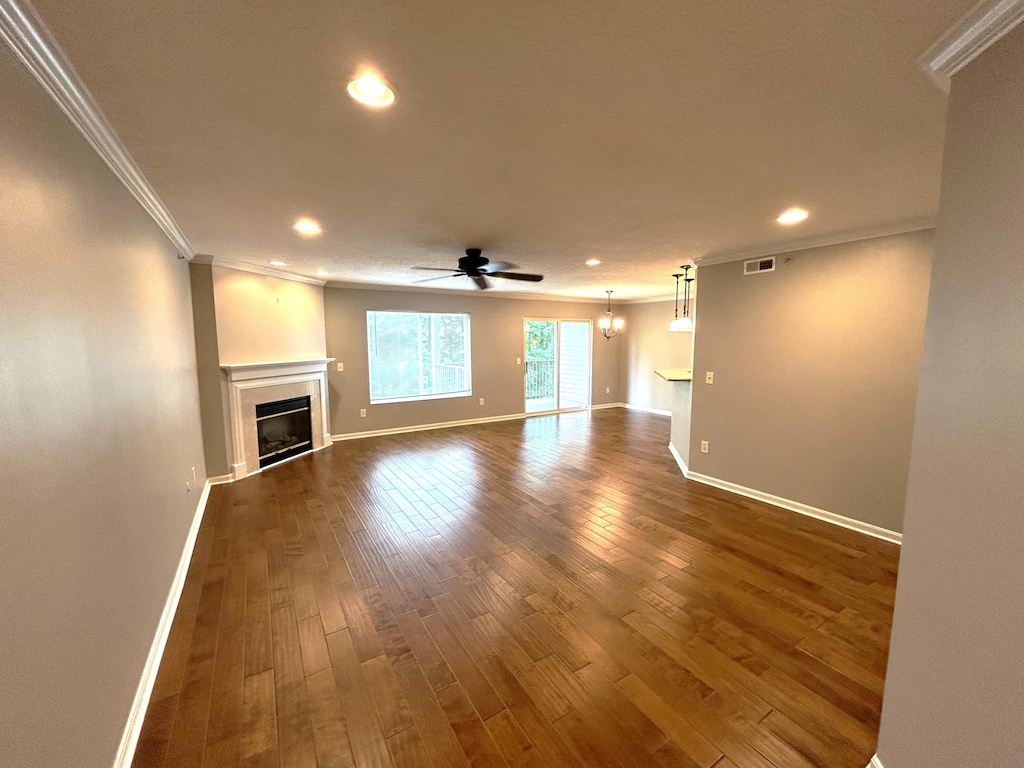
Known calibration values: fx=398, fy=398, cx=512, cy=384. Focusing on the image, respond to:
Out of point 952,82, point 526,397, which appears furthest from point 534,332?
point 952,82

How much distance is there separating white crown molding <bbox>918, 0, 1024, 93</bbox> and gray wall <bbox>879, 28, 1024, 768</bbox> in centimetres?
3

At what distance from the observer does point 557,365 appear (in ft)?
26.9

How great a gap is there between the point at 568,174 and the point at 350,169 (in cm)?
106

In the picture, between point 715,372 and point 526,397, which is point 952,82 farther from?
point 526,397

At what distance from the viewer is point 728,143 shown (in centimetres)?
165

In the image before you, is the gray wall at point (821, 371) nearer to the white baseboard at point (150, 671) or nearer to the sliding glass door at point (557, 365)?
the sliding glass door at point (557, 365)

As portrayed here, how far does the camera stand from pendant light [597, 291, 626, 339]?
830cm

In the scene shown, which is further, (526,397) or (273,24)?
(526,397)

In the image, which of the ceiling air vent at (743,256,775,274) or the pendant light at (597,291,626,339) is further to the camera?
the pendant light at (597,291,626,339)

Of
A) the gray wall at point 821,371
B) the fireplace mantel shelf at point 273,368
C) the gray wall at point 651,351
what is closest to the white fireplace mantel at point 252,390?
the fireplace mantel shelf at point 273,368

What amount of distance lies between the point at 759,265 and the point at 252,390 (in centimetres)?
539

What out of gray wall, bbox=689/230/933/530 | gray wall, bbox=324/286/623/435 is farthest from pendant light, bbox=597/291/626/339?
gray wall, bbox=689/230/933/530

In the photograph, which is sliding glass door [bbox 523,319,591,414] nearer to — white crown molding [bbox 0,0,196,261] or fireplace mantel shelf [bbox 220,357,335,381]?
fireplace mantel shelf [bbox 220,357,335,381]

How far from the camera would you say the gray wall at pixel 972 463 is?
0.94m
